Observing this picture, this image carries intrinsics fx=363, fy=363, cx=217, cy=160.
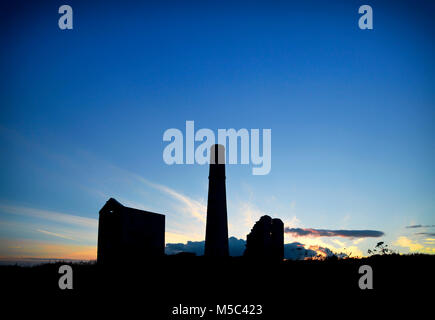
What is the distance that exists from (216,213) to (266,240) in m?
3.17

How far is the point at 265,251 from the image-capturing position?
65.4 feet

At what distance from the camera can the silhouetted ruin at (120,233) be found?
18719 mm

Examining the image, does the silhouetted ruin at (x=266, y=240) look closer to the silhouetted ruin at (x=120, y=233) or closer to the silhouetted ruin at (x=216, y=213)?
the silhouetted ruin at (x=216, y=213)

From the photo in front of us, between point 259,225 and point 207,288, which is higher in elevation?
point 259,225

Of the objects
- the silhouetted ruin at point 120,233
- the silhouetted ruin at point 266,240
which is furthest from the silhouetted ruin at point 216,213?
the silhouetted ruin at point 120,233

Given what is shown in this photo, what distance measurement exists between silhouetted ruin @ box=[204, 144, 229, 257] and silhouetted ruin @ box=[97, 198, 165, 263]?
374 centimetres

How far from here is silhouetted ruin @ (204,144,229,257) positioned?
20.5 m

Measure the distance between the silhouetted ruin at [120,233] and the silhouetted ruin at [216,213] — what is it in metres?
3.74

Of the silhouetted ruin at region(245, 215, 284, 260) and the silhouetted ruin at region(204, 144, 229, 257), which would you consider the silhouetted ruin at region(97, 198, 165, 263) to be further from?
the silhouetted ruin at region(245, 215, 284, 260)

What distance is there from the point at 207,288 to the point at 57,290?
4975 millimetres

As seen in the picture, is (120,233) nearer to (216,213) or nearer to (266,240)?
(216,213)

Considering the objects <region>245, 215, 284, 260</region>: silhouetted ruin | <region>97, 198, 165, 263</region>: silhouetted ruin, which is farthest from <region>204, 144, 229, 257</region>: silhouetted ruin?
<region>97, 198, 165, 263</region>: silhouetted ruin
